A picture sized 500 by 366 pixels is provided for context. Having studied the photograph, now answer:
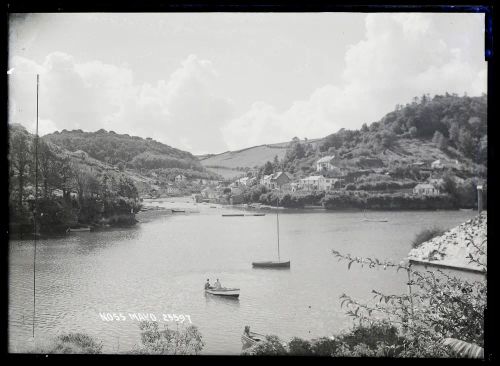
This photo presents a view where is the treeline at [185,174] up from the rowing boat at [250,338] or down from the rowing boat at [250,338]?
up

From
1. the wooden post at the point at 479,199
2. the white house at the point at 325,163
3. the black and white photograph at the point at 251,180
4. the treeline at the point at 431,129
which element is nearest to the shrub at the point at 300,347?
the black and white photograph at the point at 251,180

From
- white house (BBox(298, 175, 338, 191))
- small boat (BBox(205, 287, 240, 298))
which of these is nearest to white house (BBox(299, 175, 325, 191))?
white house (BBox(298, 175, 338, 191))

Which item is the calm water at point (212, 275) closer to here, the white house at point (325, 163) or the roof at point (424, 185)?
the roof at point (424, 185)

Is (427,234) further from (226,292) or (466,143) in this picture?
(226,292)

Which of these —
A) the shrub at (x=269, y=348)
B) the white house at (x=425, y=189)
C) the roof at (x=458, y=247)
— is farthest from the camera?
the white house at (x=425, y=189)

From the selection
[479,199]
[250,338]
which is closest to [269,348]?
[250,338]

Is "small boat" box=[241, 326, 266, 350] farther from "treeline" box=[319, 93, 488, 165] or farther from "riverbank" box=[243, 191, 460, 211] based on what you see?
"treeline" box=[319, 93, 488, 165]

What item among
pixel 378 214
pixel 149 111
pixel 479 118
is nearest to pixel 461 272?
pixel 378 214
